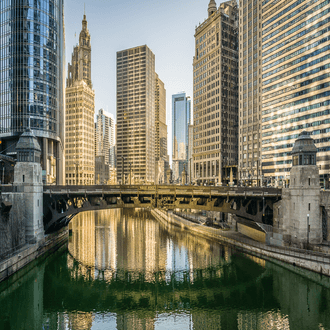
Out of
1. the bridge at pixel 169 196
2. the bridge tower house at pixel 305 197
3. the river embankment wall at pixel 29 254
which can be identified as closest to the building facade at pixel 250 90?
the bridge at pixel 169 196

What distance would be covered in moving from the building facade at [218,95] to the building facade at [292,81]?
27.0 m

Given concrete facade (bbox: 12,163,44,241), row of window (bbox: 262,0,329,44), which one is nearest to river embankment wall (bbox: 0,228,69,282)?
concrete facade (bbox: 12,163,44,241)

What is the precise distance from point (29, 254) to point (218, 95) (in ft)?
380

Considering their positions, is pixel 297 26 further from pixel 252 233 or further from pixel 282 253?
pixel 282 253

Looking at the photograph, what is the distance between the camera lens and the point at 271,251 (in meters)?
49.8

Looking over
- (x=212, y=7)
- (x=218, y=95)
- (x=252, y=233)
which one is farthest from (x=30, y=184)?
(x=212, y=7)

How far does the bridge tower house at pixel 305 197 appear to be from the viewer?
1880 inches

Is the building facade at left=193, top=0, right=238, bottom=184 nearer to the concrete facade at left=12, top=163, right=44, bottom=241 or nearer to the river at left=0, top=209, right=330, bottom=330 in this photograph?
the river at left=0, top=209, right=330, bottom=330

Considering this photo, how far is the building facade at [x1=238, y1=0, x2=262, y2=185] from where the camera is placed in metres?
124

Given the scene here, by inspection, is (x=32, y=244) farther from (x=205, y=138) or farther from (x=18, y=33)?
(x=205, y=138)

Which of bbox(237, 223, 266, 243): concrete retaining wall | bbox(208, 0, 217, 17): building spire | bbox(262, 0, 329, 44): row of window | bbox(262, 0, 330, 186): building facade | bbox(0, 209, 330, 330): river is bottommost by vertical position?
bbox(0, 209, 330, 330): river

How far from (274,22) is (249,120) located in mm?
40350

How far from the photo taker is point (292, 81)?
10069 centimetres

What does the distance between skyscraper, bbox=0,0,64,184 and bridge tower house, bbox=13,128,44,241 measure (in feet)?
169
